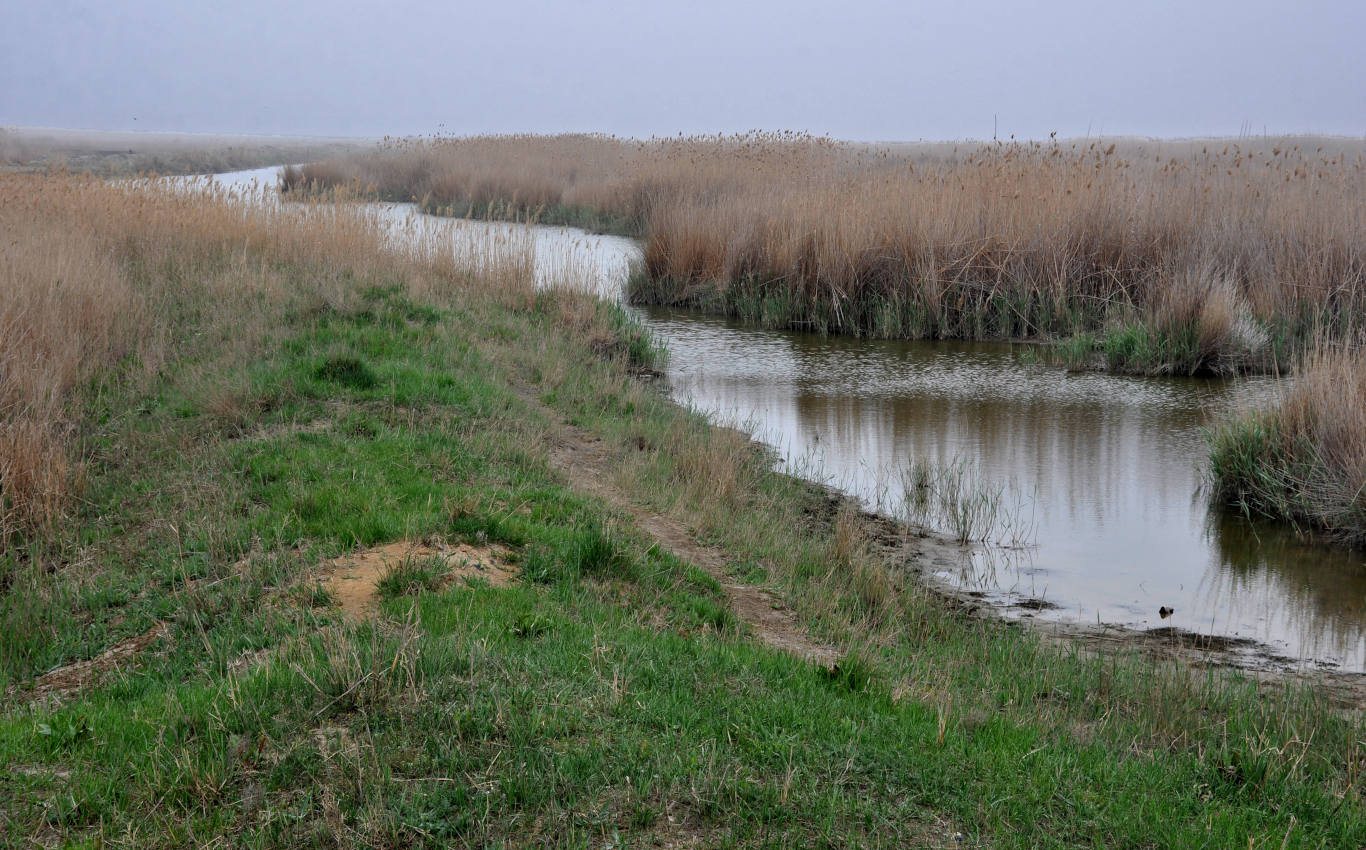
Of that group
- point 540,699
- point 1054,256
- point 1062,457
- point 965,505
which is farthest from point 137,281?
point 1054,256

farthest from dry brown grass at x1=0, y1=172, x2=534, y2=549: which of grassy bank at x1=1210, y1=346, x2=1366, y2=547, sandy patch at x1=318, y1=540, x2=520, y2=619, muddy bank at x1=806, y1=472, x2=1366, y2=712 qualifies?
grassy bank at x1=1210, y1=346, x2=1366, y2=547

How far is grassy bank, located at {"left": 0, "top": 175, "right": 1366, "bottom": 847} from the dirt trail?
0.08 metres

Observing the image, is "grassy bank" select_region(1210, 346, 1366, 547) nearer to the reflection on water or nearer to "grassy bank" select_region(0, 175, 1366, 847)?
the reflection on water

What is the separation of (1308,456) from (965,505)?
8.91 feet

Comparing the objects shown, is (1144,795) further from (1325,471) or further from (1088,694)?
(1325,471)

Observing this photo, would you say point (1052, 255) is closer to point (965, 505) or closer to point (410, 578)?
point (965, 505)

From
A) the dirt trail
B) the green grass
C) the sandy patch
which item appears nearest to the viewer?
the green grass

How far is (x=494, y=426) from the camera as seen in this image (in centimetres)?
798

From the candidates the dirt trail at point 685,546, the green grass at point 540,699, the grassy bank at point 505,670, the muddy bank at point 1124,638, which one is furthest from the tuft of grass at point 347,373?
the muddy bank at point 1124,638

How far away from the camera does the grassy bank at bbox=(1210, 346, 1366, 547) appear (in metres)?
7.39

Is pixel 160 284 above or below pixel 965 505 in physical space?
above

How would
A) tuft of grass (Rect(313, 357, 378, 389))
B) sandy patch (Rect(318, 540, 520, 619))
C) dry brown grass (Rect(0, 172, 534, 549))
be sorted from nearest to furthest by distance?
sandy patch (Rect(318, 540, 520, 619)), dry brown grass (Rect(0, 172, 534, 549)), tuft of grass (Rect(313, 357, 378, 389))

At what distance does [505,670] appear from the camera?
3854 mm

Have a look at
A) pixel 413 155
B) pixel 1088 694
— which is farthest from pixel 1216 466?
pixel 413 155
